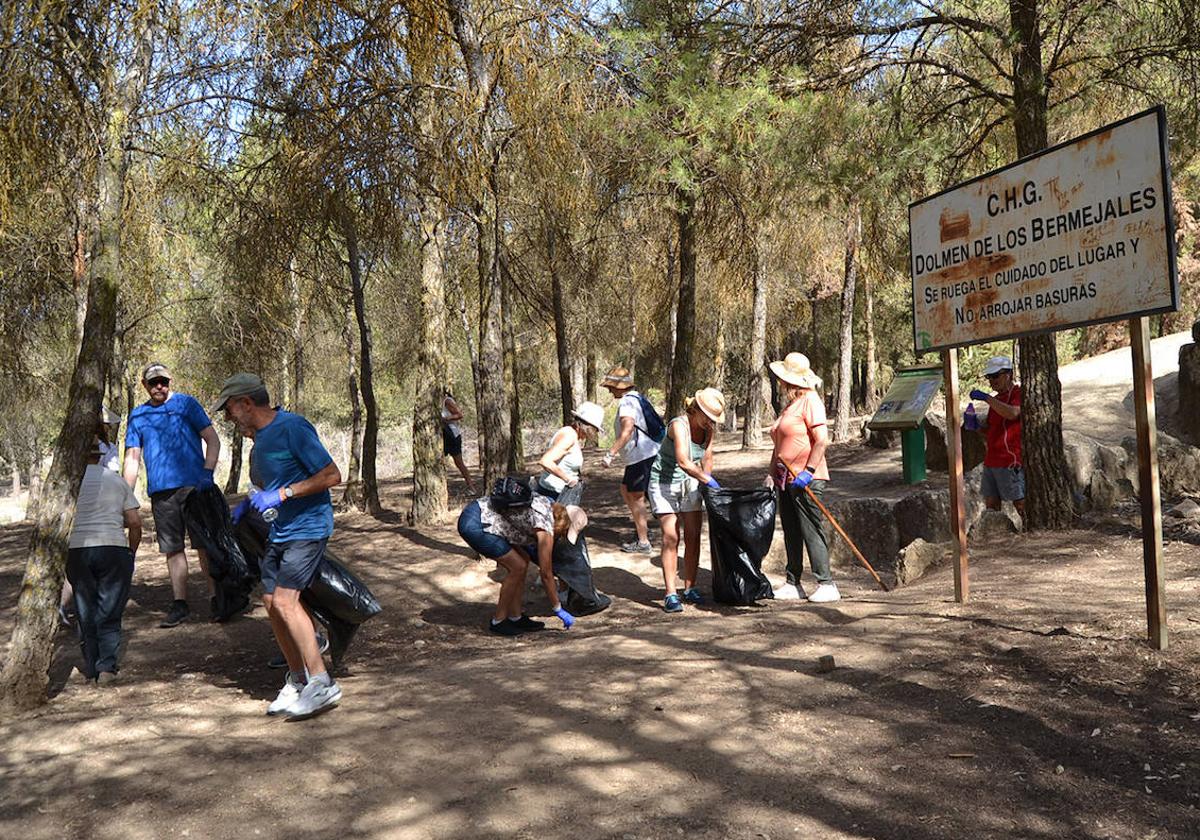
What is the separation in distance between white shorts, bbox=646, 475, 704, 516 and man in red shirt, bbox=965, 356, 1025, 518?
2.86m

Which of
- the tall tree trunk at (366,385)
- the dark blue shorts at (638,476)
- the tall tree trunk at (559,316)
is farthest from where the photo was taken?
the tall tree trunk at (559,316)

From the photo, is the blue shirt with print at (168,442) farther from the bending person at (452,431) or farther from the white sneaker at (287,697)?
the bending person at (452,431)

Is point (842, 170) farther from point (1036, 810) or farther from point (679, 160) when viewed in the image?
point (1036, 810)

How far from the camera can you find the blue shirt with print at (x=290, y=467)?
4805 mm

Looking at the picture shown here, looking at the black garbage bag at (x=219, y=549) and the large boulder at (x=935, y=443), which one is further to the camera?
the large boulder at (x=935, y=443)

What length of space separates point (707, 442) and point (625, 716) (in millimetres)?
3197

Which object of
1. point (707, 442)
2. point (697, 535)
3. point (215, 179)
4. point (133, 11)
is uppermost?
point (133, 11)

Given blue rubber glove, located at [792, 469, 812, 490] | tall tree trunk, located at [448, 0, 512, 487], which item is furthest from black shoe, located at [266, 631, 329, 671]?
blue rubber glove, located at [792, 469, 812, 490]

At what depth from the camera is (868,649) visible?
5.20 meters

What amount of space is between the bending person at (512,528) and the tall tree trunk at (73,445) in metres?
2.25

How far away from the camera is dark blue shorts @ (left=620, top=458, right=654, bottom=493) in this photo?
9.00 metres

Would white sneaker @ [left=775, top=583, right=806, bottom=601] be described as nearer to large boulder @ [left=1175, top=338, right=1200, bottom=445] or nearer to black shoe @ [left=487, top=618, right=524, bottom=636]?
black shoe @ [left=487, top=618, right=524, bottom=636]

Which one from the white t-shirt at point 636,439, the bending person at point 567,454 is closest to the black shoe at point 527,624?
the bending person at point 567,454

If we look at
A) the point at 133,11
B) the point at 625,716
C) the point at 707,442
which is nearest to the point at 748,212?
the point at 707,442
